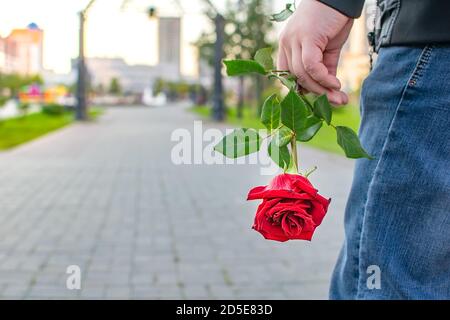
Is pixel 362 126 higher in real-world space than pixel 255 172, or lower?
higher

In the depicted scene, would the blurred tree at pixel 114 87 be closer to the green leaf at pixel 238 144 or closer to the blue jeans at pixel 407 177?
the blue jeans at pixel 407 177

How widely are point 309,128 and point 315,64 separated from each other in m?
0.16

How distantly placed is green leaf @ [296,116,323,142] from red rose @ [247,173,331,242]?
79mm

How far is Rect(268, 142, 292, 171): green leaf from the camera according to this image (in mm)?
1155

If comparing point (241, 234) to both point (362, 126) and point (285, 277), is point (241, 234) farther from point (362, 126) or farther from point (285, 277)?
point (362, 126)

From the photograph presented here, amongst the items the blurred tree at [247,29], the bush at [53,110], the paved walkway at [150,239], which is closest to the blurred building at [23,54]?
the bush at [53,110]

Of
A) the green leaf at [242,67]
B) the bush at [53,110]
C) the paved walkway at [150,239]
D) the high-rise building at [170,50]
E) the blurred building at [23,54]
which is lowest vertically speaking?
the bush at [53,110]

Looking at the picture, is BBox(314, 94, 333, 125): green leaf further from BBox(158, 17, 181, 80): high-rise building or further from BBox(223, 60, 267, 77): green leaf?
BBox(158, 17, 181, 80): high-rise building

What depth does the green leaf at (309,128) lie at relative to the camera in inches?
44.8

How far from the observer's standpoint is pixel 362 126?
145cm

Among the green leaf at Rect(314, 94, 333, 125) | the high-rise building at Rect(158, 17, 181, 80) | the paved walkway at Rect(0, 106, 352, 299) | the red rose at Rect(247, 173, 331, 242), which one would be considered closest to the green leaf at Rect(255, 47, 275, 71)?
the green leaf at Rect(314, 94, 333, 125)

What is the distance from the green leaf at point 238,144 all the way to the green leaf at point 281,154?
0.04 meters

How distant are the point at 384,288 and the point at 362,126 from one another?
1.17ft
